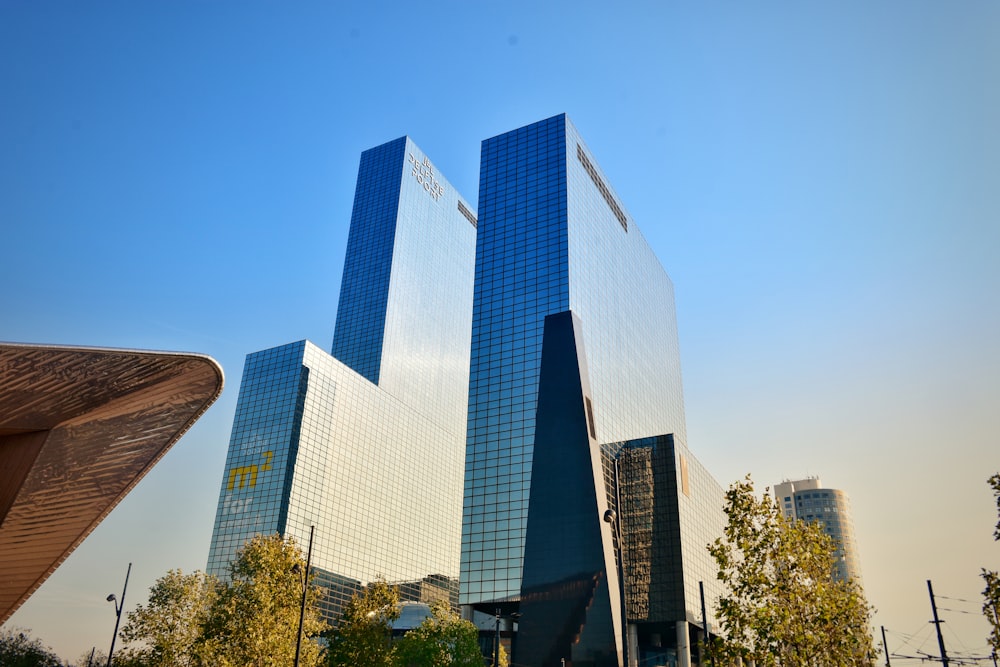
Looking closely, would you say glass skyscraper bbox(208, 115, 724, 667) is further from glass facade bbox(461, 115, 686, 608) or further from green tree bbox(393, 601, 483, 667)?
green tree bbox(393, 601, 483, 667)

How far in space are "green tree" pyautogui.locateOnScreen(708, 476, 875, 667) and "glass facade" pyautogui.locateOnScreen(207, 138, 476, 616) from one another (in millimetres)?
86879

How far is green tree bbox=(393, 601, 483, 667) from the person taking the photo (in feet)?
175

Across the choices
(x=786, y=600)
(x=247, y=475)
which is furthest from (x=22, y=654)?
(x=786, y=600)

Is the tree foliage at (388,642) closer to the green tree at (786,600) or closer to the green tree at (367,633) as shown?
the green tree at (367,633)

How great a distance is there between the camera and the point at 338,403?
119188 mm

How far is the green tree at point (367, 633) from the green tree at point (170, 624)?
1439 cm

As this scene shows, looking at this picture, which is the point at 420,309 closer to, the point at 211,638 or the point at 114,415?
the point at 211,638

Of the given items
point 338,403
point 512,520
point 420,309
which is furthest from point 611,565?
point 420,309

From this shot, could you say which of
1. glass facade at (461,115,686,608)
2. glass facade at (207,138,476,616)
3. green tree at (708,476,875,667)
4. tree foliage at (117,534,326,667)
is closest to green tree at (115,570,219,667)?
tree foliage at (117,534,326,667)

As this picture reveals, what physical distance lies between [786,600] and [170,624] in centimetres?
3402

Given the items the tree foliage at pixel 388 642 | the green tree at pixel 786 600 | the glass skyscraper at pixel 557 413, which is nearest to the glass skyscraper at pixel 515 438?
the glass skyscraper at pixel 557 413

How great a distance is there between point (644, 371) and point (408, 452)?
48.2m

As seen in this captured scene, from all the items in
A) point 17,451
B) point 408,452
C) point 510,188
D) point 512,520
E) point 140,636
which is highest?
point 510,188

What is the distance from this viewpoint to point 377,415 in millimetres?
131125
